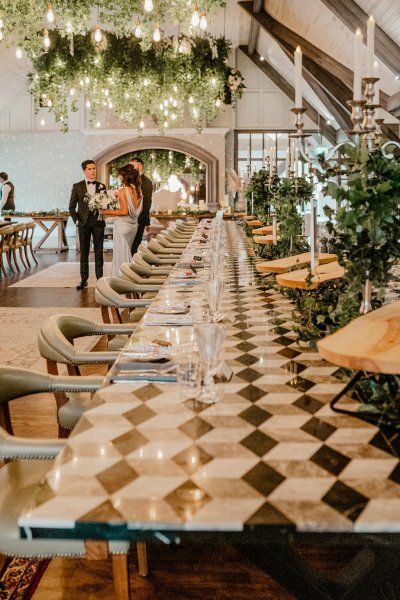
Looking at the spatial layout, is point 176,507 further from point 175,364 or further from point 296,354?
point 296,354

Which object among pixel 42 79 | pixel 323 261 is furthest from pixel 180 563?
pixel 42 79

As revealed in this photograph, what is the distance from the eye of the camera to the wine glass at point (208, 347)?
1682 mm

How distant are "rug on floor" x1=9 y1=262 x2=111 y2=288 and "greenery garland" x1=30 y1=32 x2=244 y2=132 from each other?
311 cm

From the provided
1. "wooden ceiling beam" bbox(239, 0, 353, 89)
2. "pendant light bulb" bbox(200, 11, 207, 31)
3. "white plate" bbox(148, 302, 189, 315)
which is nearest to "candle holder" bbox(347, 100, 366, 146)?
"white plate" bbox(148, 302, 189, 315)

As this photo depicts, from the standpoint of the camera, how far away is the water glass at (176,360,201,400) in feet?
5.74

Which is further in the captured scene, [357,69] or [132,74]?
[132,74]

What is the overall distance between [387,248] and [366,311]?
0.21 meters

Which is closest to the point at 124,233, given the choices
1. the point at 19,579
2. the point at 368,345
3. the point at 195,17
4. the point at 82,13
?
the point at 82,13

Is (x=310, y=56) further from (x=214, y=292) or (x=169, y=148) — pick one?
(x=214, y=292)

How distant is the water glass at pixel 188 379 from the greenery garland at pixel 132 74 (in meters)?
9.99

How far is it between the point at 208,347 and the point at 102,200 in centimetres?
647

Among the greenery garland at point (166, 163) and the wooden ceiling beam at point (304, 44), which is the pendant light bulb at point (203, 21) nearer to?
the wooden ceiling beam at point (304, 44)

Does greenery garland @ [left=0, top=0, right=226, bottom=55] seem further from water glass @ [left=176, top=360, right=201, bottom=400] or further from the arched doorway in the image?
the arched doorway

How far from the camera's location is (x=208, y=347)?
1702 mm
